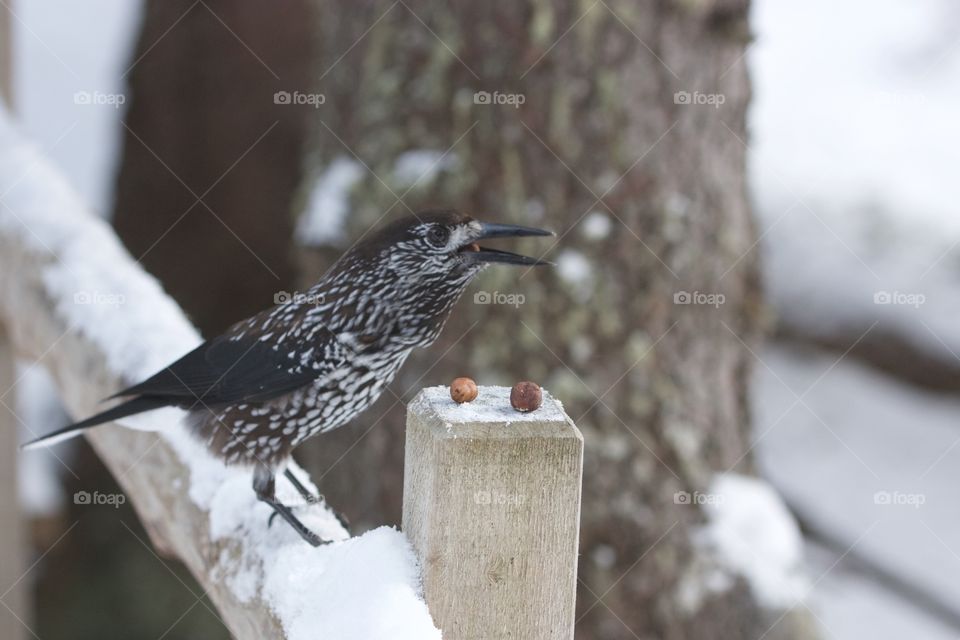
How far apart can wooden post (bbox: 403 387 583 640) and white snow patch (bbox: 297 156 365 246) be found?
2308 mm

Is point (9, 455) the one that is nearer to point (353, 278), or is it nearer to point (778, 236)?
point (353, 278)

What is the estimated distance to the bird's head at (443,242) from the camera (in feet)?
6.02

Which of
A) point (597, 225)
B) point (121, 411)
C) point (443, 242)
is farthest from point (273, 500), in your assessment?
point (597, 225)

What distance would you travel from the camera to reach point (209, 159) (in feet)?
19.4

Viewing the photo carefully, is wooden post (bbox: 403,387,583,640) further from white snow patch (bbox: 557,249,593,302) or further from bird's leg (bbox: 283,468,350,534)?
white snow patch (bbox: 557,249,593,302)

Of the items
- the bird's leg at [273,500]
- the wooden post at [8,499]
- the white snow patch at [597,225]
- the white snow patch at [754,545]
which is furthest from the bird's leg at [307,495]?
the wooden post at [8,499]

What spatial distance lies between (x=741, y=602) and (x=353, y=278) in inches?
90.9

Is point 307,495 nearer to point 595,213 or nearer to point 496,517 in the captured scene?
point 496,517

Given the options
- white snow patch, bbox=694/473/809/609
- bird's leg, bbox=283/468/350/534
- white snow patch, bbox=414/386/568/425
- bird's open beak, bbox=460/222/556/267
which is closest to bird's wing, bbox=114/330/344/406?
bird's leg, bbox=283/468/350/534

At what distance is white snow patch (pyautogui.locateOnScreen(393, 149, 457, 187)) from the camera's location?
3586 mm

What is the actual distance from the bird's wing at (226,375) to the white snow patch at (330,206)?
140 cm

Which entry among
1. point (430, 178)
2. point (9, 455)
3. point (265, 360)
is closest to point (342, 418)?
point (265, 360)

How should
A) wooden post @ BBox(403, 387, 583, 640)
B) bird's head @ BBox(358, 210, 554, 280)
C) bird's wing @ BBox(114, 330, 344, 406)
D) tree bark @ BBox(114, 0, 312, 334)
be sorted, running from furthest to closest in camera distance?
1. tree bark @ BBox(114, 0, 312, 334)
2. bird's wing @ BBox(114, 330, 344, 406)
3. bird's head @ BBox(358, 210, 554, 280)
4. wooden post @ BBox(403, 387, 583, 640)

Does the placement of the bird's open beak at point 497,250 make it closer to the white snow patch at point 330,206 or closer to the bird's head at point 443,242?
the bird's head at point 443,242
